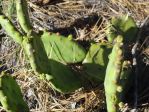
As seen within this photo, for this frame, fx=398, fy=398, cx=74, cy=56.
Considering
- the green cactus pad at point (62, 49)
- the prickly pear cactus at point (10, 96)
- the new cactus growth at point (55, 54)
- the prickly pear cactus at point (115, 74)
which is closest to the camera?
the prickly pear cactus at point (115, 74)

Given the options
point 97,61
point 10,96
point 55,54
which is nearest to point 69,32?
point 55,54

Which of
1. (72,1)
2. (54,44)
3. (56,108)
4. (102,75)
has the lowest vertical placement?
(56,108)

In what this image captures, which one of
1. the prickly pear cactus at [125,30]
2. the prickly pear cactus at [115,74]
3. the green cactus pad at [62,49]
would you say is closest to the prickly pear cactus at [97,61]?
the green cactus pad at [62,49]

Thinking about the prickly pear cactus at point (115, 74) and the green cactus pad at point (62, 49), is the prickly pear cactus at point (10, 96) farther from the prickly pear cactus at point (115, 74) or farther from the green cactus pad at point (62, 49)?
the prickly pear cactus at point (115, 74)

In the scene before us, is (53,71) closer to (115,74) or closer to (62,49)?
(62,49)

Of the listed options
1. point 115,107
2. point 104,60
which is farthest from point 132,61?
point 115,107

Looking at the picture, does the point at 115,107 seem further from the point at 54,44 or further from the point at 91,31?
the point at 91,31

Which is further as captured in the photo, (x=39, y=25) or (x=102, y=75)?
→ (x=39, y=25)
